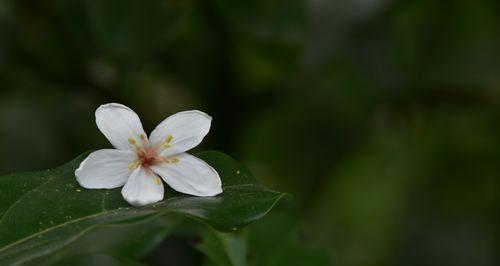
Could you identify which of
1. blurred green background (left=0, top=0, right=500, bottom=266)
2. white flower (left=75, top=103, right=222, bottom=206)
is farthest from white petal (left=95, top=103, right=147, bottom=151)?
blurred green background (left=0, top=0, right=500, bottom=266)

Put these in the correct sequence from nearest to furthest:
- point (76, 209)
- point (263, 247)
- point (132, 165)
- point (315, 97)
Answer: point (76, 209) < point (132, 165) < point (263, 247) < point (315, 97)

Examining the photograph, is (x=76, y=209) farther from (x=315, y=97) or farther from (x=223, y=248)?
(x=315, y=97)

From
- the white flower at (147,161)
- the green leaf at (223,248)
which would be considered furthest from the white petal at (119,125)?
the green leaf at (223,248)

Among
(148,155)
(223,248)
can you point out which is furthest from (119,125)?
(223,248)

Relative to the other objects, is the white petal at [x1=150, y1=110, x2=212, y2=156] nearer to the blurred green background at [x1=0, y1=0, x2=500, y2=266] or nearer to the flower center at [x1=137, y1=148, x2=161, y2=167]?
the flower center at [x1=137, y1=148, x2=161, y2=167]

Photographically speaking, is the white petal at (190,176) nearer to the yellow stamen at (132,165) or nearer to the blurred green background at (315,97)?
the yellow stamen at (132,165)

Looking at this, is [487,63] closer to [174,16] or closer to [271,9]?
[271,9]
